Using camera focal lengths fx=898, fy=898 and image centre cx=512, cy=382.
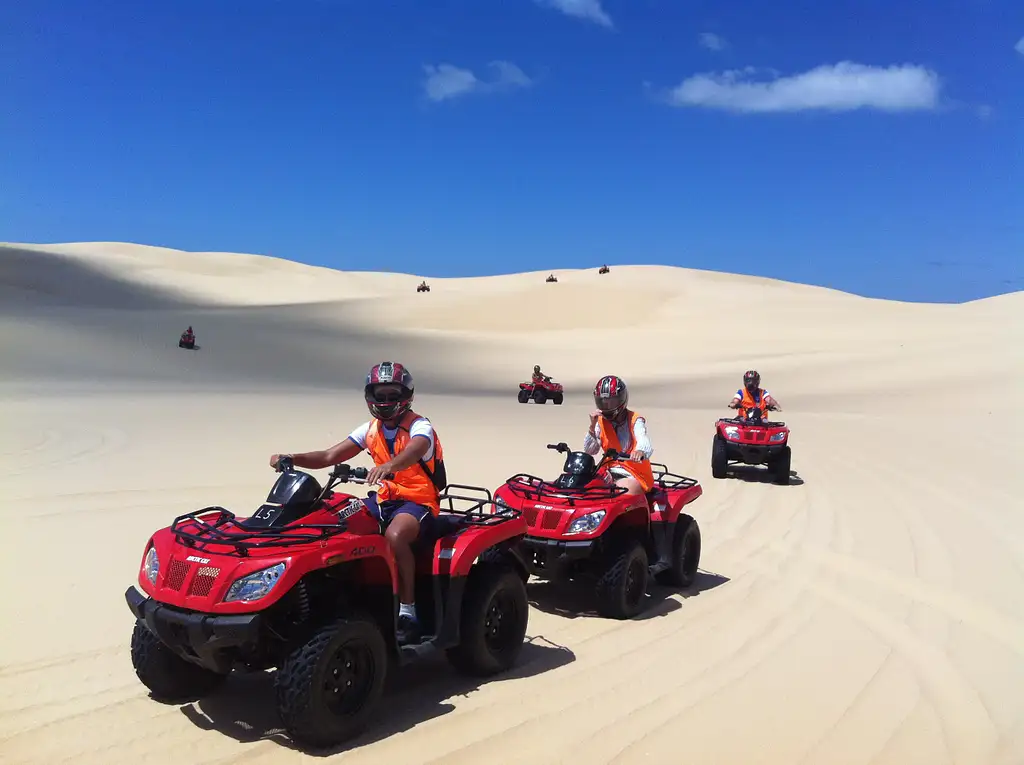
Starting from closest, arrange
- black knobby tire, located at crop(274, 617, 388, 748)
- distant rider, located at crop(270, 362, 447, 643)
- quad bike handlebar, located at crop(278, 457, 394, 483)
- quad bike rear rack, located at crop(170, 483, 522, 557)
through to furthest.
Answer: black knobby tire, located at crop(274, 617, 388, 748) < quad bike rear rack, located at crop(170, 483, 522, 557) < quad bike handlebar, located at crop(278, 457, 394, 483) < distant rider, located at crop(270, 362, 447, 643)

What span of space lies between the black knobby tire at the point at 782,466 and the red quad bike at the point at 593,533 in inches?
243

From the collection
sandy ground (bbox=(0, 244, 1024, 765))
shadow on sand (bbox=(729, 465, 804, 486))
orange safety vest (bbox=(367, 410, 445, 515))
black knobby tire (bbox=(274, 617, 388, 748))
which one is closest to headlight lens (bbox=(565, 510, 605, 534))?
sandy ground (bbox=(0, 244, 1024, 765))

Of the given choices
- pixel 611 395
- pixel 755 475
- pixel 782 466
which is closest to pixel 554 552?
pixel 611 395

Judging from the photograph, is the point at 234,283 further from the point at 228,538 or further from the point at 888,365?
the point at 228,538

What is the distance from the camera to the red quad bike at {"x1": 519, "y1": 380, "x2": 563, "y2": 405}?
84.8ft

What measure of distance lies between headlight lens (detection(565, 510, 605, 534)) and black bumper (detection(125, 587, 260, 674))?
2.70 meters

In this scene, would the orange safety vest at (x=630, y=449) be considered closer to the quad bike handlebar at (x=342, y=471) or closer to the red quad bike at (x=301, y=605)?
the red quad bike at (x=301, y=605)

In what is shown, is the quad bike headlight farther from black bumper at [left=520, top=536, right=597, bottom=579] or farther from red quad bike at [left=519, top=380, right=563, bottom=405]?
red quad bike at [left=519, top=380, right=563, bottom=405]

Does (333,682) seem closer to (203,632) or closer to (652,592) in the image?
(203,632)

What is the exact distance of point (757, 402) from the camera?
13.9 metres

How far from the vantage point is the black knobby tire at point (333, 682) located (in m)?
3.99

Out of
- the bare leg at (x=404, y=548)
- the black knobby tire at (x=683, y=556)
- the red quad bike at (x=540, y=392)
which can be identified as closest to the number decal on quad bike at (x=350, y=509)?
the bare leg at (x=404, y=548)

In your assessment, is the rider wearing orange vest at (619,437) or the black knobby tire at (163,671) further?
the rider wearing orange vest at (619,437)

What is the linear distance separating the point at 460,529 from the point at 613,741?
1.50m
